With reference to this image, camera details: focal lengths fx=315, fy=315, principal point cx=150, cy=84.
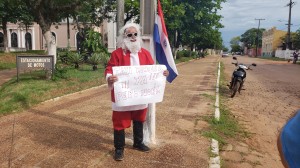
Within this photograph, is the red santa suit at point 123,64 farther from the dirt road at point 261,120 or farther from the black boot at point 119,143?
the dirt road at point 261,120

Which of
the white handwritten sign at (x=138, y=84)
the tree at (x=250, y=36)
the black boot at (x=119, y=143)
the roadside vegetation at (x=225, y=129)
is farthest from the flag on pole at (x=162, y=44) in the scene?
the tree at (x=250, y=36)

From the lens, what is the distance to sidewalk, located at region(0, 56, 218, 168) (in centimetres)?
435

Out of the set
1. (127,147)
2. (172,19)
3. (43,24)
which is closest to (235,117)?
(127,147)

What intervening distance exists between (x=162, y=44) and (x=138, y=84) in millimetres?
799

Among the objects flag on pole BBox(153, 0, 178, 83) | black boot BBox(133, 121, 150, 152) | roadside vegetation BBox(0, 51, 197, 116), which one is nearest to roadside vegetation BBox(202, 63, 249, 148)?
black boot BBox(133, 121, 150, 152)

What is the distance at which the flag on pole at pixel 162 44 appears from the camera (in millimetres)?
4746

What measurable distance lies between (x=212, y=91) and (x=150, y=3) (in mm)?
6932

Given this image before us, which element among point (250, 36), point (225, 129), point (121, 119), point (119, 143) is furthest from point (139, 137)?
point (250, 36)

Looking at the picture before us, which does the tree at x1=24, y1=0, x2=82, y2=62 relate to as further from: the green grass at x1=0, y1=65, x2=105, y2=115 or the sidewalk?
the sidewalk

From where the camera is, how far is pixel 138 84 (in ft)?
14.4

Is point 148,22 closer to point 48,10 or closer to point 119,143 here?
point 119,143

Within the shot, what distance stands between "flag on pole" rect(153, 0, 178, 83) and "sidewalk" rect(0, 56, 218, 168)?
1.26 m

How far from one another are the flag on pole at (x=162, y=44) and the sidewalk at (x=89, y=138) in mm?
1263

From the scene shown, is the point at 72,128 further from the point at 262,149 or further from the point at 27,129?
the point at 262,149
